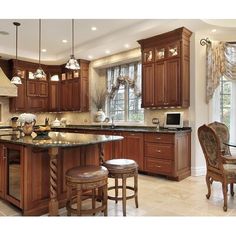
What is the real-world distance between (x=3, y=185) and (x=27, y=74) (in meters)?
4.65

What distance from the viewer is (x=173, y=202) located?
10.4 feet

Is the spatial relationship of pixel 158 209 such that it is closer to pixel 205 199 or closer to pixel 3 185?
pixel 205 199

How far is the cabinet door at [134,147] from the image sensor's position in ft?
15.5

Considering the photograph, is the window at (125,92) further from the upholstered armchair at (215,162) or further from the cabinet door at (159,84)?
the upholstered armchair at (215,162)

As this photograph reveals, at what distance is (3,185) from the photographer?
10.6ft

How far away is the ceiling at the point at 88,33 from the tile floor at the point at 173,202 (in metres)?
2.92

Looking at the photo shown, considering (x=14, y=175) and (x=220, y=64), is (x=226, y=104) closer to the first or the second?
(x=220, y=64)

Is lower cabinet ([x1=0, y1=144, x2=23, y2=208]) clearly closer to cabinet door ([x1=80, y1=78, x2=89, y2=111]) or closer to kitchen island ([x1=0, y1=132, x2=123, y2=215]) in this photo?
kitchen island ([x1=0, y1=132, x2=123, y2=215])

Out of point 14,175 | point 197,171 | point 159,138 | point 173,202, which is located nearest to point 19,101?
point 14,175

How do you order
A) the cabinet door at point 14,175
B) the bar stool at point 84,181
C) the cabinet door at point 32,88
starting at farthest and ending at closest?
the cabinet door at point 32,88 → the cabinet door at point 14,175 → the bar stool at point 84,181

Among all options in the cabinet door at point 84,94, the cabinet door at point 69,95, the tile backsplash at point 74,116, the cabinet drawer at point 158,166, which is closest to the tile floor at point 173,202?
the cabinet drawer at point 158,166

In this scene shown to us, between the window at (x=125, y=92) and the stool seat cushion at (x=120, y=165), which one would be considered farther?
the window at (x=125, y=92)
